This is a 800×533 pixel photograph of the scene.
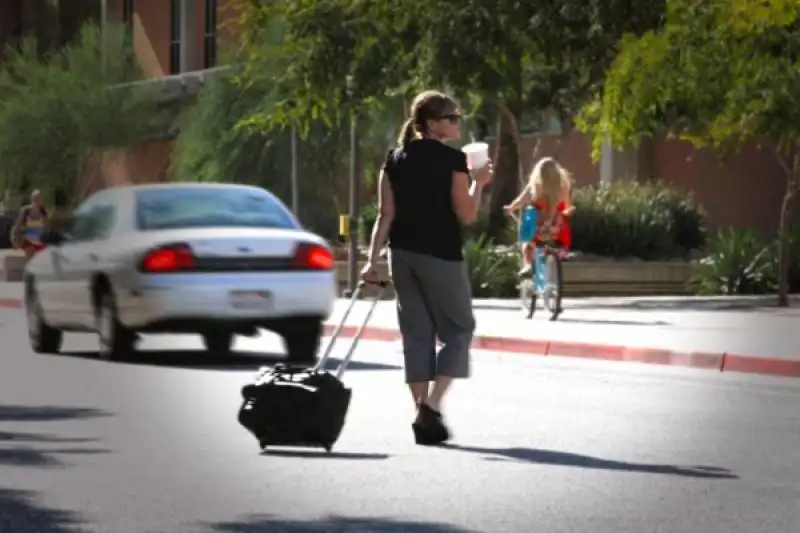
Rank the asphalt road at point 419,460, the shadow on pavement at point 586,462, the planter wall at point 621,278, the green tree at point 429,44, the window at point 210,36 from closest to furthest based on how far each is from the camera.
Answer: the asphalt road at point 419,460 < the shadow on pavement at point 586,462 < the green tree at point 429,44 < the planter wall at point 621,278 < the window at point 210,36

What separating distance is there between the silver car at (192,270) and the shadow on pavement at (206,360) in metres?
0.28

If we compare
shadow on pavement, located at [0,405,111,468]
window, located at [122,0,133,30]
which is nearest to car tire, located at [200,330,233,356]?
shadow on pavement, located at [0,405,111,468]

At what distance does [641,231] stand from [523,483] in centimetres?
2629

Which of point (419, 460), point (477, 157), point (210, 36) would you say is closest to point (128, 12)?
point (210, 36)

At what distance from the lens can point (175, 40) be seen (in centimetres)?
6744

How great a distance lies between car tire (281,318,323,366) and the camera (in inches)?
795

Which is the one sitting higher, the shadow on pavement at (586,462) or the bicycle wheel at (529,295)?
the shadow on pavement at (586,462)

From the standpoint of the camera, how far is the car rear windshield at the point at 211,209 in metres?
20.5

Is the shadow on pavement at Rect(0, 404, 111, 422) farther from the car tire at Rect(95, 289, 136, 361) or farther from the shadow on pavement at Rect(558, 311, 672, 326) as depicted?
the shadow on pavement at Rect(558, 311, 672, 326)

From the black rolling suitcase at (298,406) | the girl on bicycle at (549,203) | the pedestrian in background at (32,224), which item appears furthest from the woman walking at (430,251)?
the pedestrian in background at (32,224)

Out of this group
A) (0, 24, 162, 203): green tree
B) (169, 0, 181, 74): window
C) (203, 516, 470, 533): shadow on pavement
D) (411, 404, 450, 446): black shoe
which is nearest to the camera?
(203, 516, 470, 533): shadow on pavement

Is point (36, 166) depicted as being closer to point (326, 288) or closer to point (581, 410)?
point (326, 288)

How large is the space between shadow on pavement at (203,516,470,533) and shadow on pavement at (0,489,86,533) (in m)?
0.64

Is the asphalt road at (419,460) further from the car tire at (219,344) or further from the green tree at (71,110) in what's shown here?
the green tree at (71,110)
